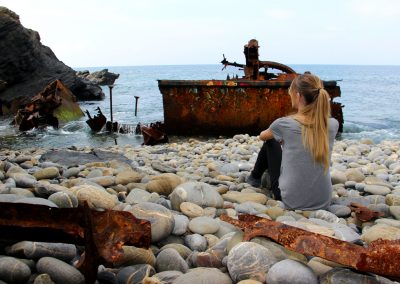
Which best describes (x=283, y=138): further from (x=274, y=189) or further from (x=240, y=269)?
(x=240, y=269)

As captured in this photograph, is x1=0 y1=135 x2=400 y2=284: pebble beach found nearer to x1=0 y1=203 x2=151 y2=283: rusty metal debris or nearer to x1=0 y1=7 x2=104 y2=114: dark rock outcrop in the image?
x1=0 y1=203 x2=151 y2=283: rusty metal debris

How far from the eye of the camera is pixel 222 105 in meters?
9.40

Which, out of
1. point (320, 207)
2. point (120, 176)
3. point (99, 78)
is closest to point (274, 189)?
point (320, 207)

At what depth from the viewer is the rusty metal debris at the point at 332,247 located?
172 centimetres

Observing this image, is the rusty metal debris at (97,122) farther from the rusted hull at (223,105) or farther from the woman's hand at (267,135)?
the woman's hand at (267,135)

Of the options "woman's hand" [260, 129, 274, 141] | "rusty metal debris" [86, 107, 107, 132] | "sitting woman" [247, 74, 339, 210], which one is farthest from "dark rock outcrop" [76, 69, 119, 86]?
"sitting woman" [247, 74, 339, 210]

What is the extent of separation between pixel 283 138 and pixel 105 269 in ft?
6.36

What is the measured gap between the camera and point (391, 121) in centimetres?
1633

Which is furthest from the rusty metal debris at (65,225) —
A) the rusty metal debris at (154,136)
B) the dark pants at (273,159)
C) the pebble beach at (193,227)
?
the rusty metal debris at (154,136)

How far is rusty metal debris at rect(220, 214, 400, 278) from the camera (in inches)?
67.7

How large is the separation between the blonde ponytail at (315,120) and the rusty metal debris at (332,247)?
1199 millimetres

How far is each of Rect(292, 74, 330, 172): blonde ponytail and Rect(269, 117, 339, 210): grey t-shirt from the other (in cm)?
5

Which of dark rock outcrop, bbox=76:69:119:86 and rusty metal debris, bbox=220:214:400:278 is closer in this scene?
rusty metal debris, bbox=220:214:400:278

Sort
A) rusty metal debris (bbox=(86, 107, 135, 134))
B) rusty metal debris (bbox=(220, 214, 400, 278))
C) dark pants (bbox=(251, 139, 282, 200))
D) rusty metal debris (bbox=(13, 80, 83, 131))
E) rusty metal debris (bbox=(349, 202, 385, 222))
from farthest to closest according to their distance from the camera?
1. rusty metal debris (bbox=(13, 80, 83, 131))
2. rusty metal debris (bbox=(86, 107, 135, 134))
3. dark pants (bbox=(251, 139, 282, 200))
4. rusty metal debris (bbox=(349, 202, 385, 222))
5. rusty metal debris (bbox=(220, 214, 400, 278))
